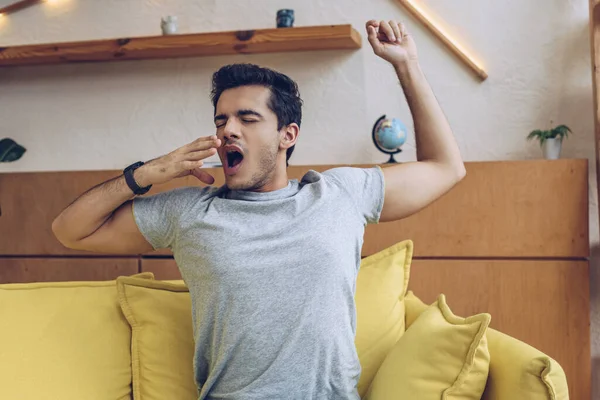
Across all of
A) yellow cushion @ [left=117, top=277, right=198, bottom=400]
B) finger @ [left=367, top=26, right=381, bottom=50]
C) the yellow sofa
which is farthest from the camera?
yellow cushion @ [left=117, top=277, right=198, bottom=400]

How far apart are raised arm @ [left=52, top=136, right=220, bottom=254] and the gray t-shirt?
2.0 inches

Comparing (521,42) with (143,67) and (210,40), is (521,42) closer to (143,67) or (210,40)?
(210,40)

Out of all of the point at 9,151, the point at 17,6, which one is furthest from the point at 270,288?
the point at 17,6

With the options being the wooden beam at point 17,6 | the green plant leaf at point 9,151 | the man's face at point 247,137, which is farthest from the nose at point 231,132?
the wooden beam at point 17,6

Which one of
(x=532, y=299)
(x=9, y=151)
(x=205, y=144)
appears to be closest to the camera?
(x=205, y=144)

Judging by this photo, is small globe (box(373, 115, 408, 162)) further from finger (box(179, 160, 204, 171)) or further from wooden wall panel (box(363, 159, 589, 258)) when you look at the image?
finger (box(179, 160, 204, 171))

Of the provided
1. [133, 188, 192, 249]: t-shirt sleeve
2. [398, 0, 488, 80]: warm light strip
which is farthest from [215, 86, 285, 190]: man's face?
[398, 0, 488, 80]: warm light strip

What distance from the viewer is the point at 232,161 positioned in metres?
1.77

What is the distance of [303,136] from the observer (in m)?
2.88

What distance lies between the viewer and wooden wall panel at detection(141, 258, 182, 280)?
262cm

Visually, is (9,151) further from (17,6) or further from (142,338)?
(142,338)

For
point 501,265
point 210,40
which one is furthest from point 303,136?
point 501,265

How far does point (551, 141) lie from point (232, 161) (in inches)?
52.2

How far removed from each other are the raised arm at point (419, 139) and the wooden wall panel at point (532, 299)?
683 mm
